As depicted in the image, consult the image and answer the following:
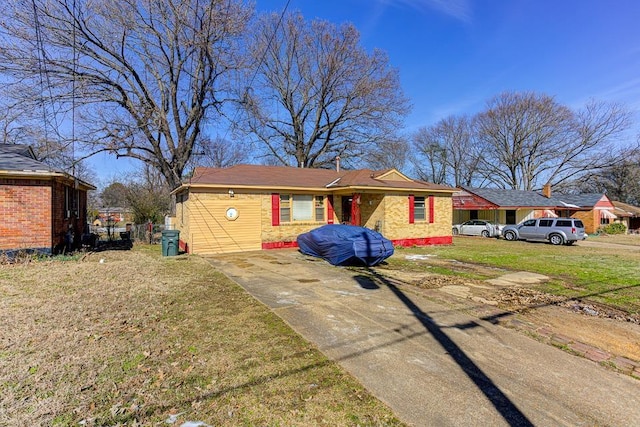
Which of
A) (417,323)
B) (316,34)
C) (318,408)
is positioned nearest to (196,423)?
(318,408)

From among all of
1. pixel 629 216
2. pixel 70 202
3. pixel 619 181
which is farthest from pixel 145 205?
pixel 619 181

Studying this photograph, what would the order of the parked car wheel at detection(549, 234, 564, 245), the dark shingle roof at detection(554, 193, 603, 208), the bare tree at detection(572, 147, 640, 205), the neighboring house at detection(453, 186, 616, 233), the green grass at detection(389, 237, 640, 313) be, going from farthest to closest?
1. the bare tree at detection(572, 147, 640, 205)
2. the dark shingle roof at detection(554, 193, 603, 208)
3. the neighboring house at detection(453, 186, 616, 233)
4. the parked car wheel at detection(549, 234, 564, 245)
5. the green grass at detection(389, 237, 640, 313)

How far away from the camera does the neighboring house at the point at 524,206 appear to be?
2744 centimetres

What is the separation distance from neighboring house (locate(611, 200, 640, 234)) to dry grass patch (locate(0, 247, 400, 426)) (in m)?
41.5

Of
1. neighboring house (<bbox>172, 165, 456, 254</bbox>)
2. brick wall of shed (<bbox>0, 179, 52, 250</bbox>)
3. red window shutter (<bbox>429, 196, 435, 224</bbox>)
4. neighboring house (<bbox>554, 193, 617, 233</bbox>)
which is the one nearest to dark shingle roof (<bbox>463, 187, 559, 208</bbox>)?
neighboring house (<bbox>554, 193, 617, 233</bbox>)

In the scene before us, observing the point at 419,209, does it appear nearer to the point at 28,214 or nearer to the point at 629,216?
the point at 28,214

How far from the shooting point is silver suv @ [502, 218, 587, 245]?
731 inches

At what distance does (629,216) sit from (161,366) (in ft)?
151

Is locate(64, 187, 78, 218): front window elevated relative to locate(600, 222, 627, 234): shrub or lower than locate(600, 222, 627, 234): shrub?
elevated

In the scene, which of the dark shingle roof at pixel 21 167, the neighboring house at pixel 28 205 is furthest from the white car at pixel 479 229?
the dark shingle roof at pixel 21 167

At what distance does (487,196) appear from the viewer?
27484mm

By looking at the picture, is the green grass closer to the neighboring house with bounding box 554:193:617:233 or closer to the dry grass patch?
the dry grass patch

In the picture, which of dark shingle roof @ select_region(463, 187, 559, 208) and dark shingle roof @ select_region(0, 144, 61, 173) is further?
dark shingle roof @ select_region(463, 187, 559, 208)

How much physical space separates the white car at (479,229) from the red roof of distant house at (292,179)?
861 centimetres
